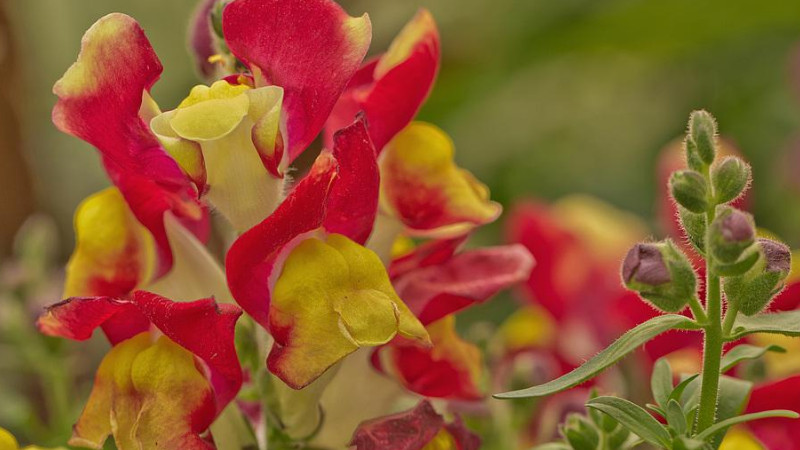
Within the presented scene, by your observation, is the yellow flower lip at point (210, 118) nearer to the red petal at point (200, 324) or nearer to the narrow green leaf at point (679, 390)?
the red petal at point (200, 324)

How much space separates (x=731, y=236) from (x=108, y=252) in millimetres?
263

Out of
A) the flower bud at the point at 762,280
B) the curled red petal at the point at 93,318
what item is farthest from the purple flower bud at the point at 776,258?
the curled red petal at the point at 93,318

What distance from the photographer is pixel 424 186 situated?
0.54m

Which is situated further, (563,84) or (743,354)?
(563,84)

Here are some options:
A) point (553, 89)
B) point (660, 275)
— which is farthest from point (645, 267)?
point (553, 89)

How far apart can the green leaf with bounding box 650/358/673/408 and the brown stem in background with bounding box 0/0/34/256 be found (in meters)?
1.06

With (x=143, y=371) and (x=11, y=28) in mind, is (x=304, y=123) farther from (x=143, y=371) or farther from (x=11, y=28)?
(x=11, y=28)

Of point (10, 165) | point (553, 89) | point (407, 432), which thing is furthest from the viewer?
point (553, 89)

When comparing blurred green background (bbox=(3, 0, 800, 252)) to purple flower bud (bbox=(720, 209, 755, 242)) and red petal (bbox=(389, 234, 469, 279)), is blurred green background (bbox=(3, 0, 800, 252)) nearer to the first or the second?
red petal (bbox=(389, 234, 469, 279))

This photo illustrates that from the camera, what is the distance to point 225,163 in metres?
0.48

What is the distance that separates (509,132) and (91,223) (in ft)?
3.80

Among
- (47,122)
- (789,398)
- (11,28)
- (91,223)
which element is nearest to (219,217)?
(91,223)

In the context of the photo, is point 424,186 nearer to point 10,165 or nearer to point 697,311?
point 697,311

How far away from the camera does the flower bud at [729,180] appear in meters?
0.42
